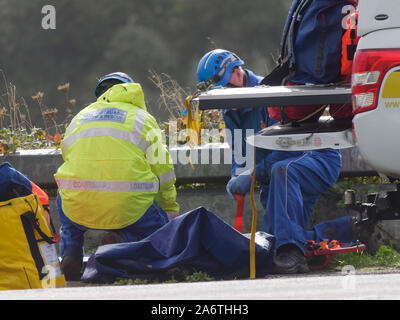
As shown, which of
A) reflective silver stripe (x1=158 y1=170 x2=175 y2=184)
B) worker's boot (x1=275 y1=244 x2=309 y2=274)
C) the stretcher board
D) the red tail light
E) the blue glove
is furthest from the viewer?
the blue glove

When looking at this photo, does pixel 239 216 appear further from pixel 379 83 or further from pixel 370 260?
pixel 379 83

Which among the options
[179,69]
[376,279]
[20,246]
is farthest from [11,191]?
[179,69]

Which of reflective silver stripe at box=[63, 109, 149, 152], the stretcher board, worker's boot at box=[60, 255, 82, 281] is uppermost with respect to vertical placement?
the stretcher board

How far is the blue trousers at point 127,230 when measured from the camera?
5.66 m

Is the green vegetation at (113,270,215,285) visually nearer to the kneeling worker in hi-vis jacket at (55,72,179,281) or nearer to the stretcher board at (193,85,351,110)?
the kneeling worker in hi-vis jacket at (55,72,179,281)

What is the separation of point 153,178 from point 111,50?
926 inches

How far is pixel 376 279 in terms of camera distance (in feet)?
11.1

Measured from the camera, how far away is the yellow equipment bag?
470 centimetres

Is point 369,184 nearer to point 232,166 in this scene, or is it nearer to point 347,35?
point 232,166

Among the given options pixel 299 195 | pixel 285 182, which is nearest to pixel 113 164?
pixel 285 182

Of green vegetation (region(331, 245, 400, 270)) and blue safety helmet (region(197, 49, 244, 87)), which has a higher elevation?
blue safety helmet (region(197, 49, 244, 87))

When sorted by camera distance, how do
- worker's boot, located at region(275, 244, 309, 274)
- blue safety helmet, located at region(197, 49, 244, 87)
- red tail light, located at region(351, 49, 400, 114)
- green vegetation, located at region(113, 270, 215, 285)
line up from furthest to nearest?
blue safety helmet, located at region(197, 49, 244, 87) < worker's boot, located at region(275, 244, 309, 274) < green vegetation, located at region(113, 270, 215, 285) < red tail light, located at region(351, 49, 400, 114)

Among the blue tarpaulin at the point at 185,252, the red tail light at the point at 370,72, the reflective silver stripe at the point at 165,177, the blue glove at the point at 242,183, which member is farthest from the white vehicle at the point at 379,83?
the blue glove at the point at 242,183

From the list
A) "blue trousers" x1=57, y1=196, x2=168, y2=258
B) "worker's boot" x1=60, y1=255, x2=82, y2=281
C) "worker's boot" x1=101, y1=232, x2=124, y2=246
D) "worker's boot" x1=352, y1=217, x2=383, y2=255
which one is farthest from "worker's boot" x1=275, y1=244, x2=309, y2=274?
"worker's boot" x1=60, y1=255, x2=82, y2=281
